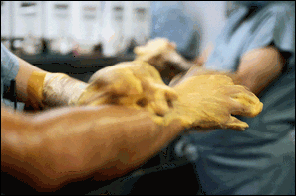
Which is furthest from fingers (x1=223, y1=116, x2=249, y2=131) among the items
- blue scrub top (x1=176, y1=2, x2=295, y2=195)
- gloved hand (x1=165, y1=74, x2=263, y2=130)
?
blue scrub top (x1=176, y1=2, x2=295, y2=195)

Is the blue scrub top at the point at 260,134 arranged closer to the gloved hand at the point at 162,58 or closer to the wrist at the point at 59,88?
the gloved hand at the point at 162,58

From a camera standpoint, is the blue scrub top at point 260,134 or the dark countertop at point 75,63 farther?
the blue scrub top at point 260,134

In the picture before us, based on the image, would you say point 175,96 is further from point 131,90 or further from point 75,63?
point 75,63

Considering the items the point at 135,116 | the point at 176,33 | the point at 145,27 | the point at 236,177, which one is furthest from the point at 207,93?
the point at 236,177

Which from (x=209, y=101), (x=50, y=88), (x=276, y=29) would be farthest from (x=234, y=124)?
(x=276, y=29)

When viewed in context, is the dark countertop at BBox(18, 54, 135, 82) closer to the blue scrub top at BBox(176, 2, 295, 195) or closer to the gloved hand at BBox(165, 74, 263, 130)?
the gloved hand at BBox(165, 74, 263, 130)

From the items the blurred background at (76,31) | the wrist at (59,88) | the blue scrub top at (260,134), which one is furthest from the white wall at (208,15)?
the wrist at (59,88)
